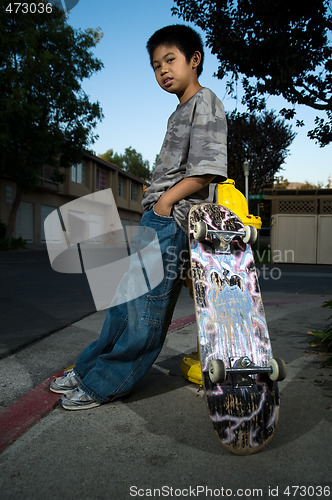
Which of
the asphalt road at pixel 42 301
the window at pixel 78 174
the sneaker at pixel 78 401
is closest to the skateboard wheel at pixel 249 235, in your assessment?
the sneaker at pixel 78 401

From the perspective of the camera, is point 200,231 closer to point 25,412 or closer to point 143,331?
point 143,331

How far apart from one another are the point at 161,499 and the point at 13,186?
83.8 feet

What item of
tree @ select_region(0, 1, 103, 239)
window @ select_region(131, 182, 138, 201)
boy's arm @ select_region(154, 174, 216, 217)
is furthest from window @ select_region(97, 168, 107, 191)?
boy's arm @ select_region(154, 174, 216, 217)

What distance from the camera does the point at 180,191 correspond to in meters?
2.11

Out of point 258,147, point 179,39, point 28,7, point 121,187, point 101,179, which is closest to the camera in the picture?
point 179,39

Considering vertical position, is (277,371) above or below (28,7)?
below

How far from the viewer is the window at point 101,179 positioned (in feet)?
117

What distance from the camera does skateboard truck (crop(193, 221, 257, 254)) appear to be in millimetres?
1961

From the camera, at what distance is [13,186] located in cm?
2478

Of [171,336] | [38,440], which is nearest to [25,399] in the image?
[38,440]

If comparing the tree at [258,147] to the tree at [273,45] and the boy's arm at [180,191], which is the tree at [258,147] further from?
the boy's arm at [180,191]

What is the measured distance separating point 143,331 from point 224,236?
2.09 ft

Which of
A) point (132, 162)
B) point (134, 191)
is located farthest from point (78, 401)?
point (132, 162)

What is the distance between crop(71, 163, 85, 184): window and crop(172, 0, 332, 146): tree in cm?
2190
